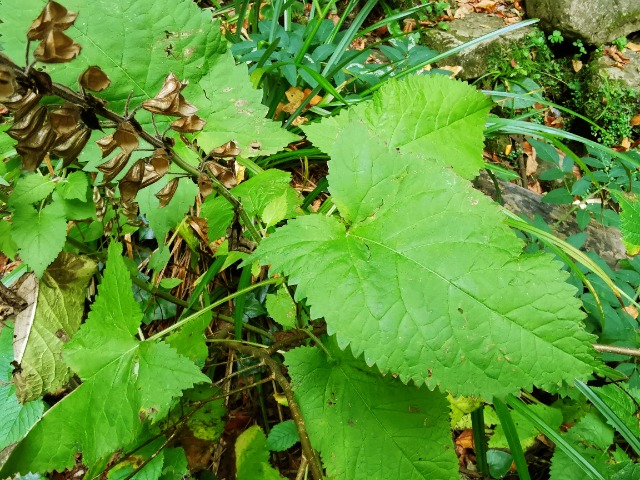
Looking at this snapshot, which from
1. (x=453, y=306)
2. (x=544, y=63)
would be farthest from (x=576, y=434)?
(x=544, y=63)

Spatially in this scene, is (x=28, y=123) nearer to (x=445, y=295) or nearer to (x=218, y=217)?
(x=218, y=217)

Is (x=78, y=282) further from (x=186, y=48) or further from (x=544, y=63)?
(x=544, y=63)

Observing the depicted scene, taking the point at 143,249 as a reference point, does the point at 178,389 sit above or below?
above

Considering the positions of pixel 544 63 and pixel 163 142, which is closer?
pixel 163 142

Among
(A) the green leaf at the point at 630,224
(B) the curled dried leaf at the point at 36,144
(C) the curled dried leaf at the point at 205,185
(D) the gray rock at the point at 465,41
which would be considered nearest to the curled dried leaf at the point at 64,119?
(B) the curled dried leaf at the point at 36,144

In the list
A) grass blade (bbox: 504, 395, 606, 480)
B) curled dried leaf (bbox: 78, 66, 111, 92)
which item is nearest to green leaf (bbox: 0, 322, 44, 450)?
curled dried leaf (bbox: 78, 66, 111, 92)

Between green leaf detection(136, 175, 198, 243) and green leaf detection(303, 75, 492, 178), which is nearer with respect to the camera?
green leaf detection(136, 175, 198, 243)

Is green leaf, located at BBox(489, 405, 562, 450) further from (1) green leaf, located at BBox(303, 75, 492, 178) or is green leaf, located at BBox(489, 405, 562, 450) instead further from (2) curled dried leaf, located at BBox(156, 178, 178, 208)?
(2) curled dried leaf, located at BBox(156, 178, 178, 208)
